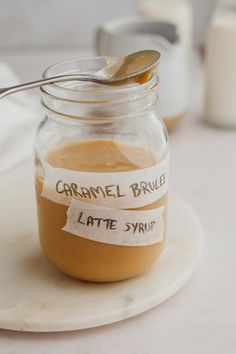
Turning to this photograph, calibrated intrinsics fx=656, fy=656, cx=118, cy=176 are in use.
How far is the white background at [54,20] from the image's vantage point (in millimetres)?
1473

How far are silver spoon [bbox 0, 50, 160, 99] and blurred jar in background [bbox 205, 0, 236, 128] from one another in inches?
18.5

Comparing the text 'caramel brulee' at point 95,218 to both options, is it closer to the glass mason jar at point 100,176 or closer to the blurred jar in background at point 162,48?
the glass mason jar at point 100,176

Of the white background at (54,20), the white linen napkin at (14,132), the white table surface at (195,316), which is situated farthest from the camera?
the white background at (54,20)

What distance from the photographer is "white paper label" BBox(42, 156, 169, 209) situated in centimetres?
66

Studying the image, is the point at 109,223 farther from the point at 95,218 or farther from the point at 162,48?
the point at 162,48

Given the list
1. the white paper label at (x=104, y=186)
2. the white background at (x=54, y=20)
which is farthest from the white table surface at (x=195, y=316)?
the white background at (x=54, y=20)

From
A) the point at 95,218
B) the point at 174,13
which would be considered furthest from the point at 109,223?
the point at 174,13

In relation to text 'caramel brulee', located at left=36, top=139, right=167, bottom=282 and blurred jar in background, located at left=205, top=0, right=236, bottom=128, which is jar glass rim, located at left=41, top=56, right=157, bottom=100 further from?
blurred jar in background, located at left=205, top=0, right=236, bottom=128

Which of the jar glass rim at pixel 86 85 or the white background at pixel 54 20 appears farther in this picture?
the white background at pixel 54 20

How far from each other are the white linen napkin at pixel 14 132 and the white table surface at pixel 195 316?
0.24 meters

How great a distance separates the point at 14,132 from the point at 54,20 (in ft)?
1.79

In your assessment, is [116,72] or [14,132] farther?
[14,132]

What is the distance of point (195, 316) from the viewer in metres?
0.69

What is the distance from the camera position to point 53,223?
2.25ft
